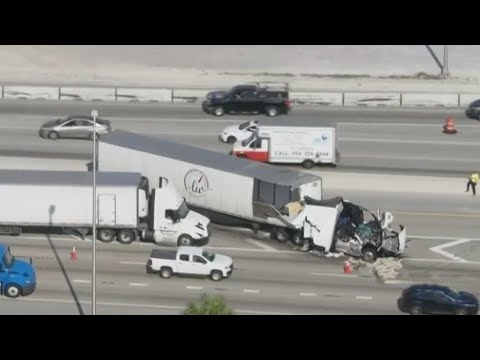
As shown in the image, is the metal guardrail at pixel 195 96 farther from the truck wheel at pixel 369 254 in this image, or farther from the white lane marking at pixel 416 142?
the truck wheel at pixel 369 254

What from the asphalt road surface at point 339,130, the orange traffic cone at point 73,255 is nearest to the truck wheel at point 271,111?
the asphalt road surface at point 339,130

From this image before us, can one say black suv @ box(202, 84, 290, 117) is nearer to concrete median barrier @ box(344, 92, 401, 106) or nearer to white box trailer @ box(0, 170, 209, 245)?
concrete median barrier @ box(344, 92, 401, 106)

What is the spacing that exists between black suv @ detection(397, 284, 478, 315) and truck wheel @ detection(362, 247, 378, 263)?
468 cm

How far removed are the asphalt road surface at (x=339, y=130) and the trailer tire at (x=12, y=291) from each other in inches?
635

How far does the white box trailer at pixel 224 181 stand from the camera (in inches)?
1730

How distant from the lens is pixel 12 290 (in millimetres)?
38062

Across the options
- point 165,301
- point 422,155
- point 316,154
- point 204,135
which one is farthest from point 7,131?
point 165,301

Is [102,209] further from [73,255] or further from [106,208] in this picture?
[73,255]

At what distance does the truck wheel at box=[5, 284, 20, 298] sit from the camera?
38.0 m

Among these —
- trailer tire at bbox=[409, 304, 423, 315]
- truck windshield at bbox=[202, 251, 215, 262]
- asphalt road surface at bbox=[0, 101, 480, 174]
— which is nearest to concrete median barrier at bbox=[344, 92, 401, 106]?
asphalt road surface at bbox=[0, 101, 480, 174]

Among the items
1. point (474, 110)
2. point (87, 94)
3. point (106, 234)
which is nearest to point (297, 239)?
point (106, 234)

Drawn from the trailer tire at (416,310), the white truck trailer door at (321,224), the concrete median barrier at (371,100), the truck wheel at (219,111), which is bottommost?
the trailer tire at (416,310)

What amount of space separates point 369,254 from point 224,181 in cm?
583

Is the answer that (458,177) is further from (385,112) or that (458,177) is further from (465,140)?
(385,112)
